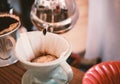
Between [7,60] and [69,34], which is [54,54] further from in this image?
[69,34]

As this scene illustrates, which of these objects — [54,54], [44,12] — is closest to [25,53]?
[54,54]

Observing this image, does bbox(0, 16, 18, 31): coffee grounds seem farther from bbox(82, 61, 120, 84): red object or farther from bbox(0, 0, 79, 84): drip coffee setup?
bbox(82, 61, 120, 84): red object

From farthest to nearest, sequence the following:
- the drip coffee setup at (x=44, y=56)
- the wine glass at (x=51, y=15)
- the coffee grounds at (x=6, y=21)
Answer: the wine glass at (x=51, y=15), the coffee grounds at (x=6, y=21), the drip coffee setup at (x=44, y=56)

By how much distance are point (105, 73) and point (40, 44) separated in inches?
6.3

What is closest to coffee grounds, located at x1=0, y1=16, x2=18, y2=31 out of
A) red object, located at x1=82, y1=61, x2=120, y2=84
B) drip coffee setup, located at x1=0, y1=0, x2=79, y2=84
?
drip coffee setup, located at x1=0, y1=0, x2=79, y2=84

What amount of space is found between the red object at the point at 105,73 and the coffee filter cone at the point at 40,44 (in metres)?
0.08

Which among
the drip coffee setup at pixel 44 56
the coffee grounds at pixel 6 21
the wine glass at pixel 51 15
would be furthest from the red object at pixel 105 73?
the wine glass at pixel 51 15

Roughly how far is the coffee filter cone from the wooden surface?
0.27ft

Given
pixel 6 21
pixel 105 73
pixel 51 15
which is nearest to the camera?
pixel 105 73

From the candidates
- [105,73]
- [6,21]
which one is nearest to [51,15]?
[6,21]

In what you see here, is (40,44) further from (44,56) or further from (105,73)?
(105,73)

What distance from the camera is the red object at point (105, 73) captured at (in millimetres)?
443

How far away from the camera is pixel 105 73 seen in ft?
1.49

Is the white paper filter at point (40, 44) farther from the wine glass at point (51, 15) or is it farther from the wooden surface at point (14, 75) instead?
the wine glass at point (51, 15)
